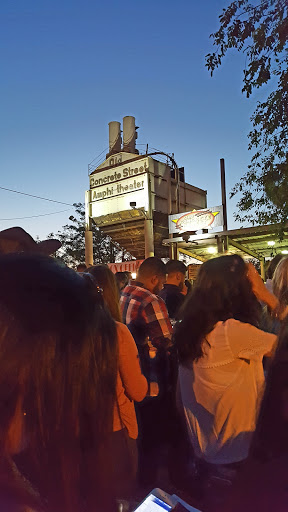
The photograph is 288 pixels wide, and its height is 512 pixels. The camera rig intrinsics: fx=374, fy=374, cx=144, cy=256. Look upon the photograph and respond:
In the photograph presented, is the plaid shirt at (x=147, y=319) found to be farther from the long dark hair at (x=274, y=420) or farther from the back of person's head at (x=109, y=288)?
the long dark hair at (x=274, y=420)

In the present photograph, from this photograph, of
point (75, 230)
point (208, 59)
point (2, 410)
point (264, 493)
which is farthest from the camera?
point (75, 230)

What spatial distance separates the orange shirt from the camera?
2.07 m

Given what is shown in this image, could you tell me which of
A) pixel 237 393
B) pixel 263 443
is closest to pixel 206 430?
pixel 237 393

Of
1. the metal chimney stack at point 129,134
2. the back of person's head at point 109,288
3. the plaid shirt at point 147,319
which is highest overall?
the metal chimney stack at point 129,134

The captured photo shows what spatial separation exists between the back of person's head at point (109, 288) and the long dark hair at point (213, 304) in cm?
56

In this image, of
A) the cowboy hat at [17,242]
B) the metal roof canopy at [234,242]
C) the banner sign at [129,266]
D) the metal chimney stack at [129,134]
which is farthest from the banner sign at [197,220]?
the cowboy hat at [17,242]

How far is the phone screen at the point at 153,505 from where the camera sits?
749mm

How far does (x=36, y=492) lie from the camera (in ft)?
2.50

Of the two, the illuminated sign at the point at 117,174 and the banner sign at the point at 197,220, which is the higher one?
the illuminated sign at the point at 117,174

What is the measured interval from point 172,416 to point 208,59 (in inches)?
204

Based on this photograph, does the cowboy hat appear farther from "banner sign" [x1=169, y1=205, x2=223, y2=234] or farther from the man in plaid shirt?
"banner sign" [x1=169, y1=205, x2=223, y2=234]

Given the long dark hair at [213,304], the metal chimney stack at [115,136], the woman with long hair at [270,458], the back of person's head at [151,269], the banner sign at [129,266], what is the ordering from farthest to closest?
the metal chimney stack at [115,136] → the banner sign at [129,266] → the back of person's head at [151,269] → the long dark hair at [213,304] → the woman with long hair at [270,458]

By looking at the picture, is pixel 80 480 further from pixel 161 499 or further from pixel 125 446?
pixel 125 446

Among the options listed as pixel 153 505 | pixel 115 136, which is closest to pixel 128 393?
pixel 153 505
